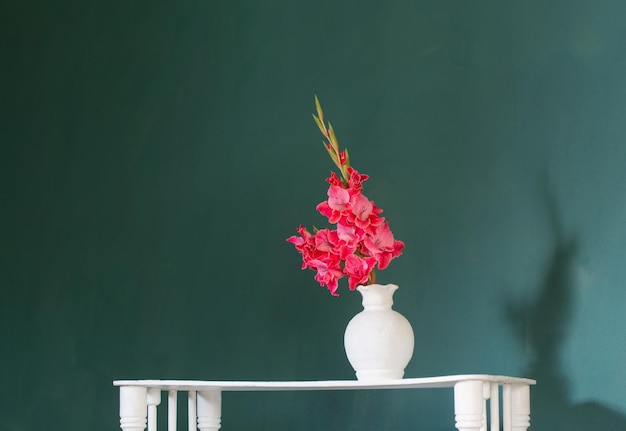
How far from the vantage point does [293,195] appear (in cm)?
235

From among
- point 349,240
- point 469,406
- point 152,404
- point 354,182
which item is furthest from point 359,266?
point 152,404

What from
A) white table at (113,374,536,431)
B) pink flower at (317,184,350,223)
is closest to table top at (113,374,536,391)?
white table at (113,374,536,431)

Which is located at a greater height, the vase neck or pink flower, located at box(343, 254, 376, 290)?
pink flower, located at box(343, 254, 376, 290)

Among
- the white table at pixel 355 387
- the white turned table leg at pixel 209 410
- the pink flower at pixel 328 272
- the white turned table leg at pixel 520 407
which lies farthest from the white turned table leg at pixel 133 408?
the white turned table leg at pixel 520 407

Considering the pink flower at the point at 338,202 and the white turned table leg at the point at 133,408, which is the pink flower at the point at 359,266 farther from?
the white turned table leg at the point at 133,408

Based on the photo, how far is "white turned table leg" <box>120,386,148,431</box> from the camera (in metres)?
1.89

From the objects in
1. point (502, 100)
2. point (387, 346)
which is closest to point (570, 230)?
point (502, 100)

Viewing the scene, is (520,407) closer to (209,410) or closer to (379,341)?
(379,341)

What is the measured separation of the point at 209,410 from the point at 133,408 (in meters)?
0.29

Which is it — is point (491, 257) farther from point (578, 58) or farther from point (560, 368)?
point (578, 58)

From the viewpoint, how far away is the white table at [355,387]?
5.60 ft

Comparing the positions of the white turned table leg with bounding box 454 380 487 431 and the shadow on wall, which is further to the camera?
the shadow on wall

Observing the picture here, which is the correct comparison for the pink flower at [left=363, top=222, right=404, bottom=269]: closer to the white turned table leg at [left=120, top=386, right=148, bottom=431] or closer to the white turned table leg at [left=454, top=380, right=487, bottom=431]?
the white turned table leg at [left=454, top=380, right=487, bottom=431]

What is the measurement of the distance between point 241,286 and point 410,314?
405mm
